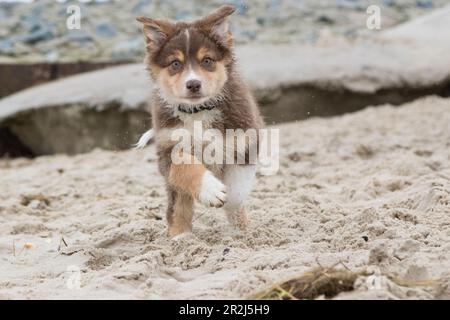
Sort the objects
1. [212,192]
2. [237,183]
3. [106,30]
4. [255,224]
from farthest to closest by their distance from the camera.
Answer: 1. [106,30]
2. [255,224]
3. [237,183]
4. [212,192]

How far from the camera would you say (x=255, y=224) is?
5.06 metres

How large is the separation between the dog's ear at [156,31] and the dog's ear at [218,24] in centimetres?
16

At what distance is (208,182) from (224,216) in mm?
979

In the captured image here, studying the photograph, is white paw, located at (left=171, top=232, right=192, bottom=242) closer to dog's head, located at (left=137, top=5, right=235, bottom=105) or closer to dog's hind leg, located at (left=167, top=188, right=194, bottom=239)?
dog's hind leg, located at (left=167, top=188, right=194, bottom=239)

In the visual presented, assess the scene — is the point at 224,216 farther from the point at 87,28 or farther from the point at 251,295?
the point at 87,28

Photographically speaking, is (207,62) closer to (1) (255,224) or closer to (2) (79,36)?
(1) (255,224)

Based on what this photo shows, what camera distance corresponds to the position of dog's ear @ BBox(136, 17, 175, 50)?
4934mm

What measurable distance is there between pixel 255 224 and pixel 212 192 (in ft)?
2.24

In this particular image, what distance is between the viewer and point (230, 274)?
385cm

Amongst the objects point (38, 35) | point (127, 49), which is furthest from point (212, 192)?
Answer: point (38, 35)

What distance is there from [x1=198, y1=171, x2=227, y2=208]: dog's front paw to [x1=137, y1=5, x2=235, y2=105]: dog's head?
0.51 m

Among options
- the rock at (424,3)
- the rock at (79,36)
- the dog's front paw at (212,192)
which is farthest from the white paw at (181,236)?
the rock at (424,3)

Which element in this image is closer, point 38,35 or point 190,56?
point 190,56

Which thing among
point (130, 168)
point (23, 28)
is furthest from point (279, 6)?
point (130, 168)
